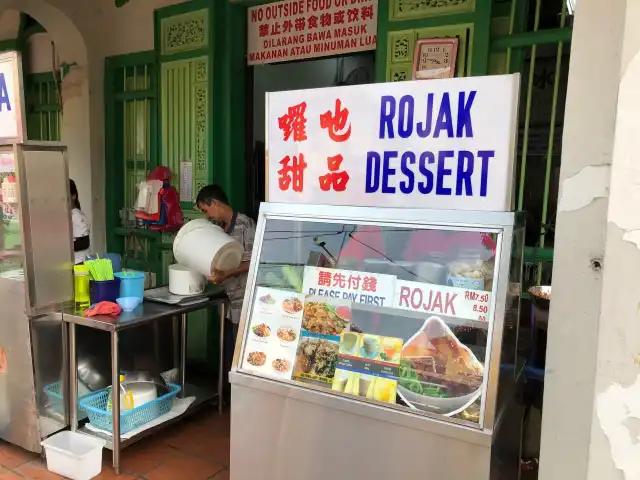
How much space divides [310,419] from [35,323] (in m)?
1.88

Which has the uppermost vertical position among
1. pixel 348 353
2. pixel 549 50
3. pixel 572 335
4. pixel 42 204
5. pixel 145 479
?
pixel 549 50

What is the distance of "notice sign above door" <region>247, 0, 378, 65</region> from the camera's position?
150 inches

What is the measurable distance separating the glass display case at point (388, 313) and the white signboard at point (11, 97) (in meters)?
1.60

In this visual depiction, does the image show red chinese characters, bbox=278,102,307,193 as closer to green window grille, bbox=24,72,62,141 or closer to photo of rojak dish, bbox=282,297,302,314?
photo of rojak dish, bbox=282,297,302,314

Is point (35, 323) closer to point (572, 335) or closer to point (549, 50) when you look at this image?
point (572, 335)

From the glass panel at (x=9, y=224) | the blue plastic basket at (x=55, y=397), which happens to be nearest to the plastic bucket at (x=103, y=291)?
the glass panel at (x=9, y=224)

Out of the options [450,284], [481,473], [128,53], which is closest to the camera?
[481,473]

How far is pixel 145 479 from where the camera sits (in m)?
2.86

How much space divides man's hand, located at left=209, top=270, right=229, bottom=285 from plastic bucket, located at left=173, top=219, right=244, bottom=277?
2 cm

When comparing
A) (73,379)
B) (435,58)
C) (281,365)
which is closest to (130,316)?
(73,379)

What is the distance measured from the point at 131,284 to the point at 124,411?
731mm

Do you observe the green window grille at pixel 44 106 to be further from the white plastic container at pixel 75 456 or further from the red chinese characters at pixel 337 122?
the red chinese characters at pixel 337 122

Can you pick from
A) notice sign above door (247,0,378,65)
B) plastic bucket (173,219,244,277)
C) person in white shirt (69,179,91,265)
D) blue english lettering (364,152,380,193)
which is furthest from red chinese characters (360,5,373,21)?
person in white shirt (69,179,91,265)

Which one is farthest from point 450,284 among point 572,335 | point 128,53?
point 128,53
